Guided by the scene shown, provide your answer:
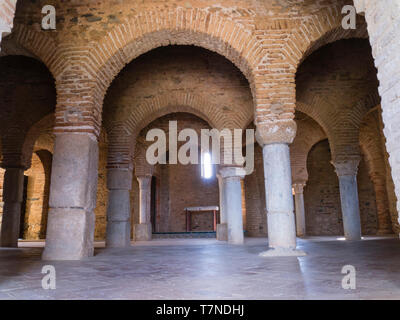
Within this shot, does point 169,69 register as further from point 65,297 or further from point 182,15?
point 65,297

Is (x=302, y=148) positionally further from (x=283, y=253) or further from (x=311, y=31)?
(x=283, y=253)

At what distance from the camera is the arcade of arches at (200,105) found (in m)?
6.02

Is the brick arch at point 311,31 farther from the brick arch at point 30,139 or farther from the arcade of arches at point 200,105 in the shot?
the brick arch at point 30,139

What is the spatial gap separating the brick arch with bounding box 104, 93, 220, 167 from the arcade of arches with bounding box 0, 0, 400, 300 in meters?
0.03

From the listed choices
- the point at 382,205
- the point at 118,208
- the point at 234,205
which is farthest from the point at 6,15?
the point at 382,205

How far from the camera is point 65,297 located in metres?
2.69

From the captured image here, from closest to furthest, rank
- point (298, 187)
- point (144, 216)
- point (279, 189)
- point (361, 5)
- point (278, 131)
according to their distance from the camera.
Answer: point (361, 5) < point (279, 189) < point (278, 131) < point (144, 216) < point (298, 187)

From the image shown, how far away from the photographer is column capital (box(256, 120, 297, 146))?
6.23 metres

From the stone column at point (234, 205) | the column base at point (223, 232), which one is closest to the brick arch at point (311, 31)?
the stone column at point (234, 205)

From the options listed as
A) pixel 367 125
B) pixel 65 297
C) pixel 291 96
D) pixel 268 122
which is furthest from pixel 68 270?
pixel 367 125

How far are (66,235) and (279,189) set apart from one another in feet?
12.7

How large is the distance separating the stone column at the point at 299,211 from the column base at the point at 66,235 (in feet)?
34.4

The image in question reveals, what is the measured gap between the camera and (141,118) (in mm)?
10016

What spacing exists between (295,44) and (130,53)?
3.32 m
